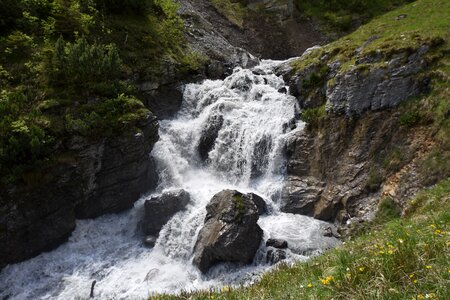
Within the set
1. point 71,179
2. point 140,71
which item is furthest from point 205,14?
point 71,179

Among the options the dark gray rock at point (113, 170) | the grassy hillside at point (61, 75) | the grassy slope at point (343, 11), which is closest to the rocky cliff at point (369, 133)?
the dark gray rock at point (113, 170)

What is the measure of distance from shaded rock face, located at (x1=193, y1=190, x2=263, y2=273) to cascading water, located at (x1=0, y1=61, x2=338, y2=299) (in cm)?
55

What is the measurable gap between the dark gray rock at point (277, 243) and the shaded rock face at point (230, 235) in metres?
0.51

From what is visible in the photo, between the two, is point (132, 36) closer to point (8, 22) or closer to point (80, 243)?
point (8, 22)

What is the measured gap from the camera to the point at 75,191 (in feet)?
70.1

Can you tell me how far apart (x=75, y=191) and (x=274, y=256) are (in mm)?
12392

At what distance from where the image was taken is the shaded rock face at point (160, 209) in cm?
2138

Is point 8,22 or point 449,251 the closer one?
point 449,251

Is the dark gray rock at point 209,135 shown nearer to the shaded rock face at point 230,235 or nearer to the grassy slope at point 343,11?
the shaded rock face at point 230,235

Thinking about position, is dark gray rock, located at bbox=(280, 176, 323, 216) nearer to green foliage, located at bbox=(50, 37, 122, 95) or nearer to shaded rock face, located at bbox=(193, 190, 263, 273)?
shaded rock face, located at bbox=(193, 190, 263, 273)

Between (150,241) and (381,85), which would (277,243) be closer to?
(150,241)

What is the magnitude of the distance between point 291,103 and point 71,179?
1606cm

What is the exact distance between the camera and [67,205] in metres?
21.2

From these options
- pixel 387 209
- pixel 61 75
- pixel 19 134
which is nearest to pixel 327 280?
pixel 387 209
